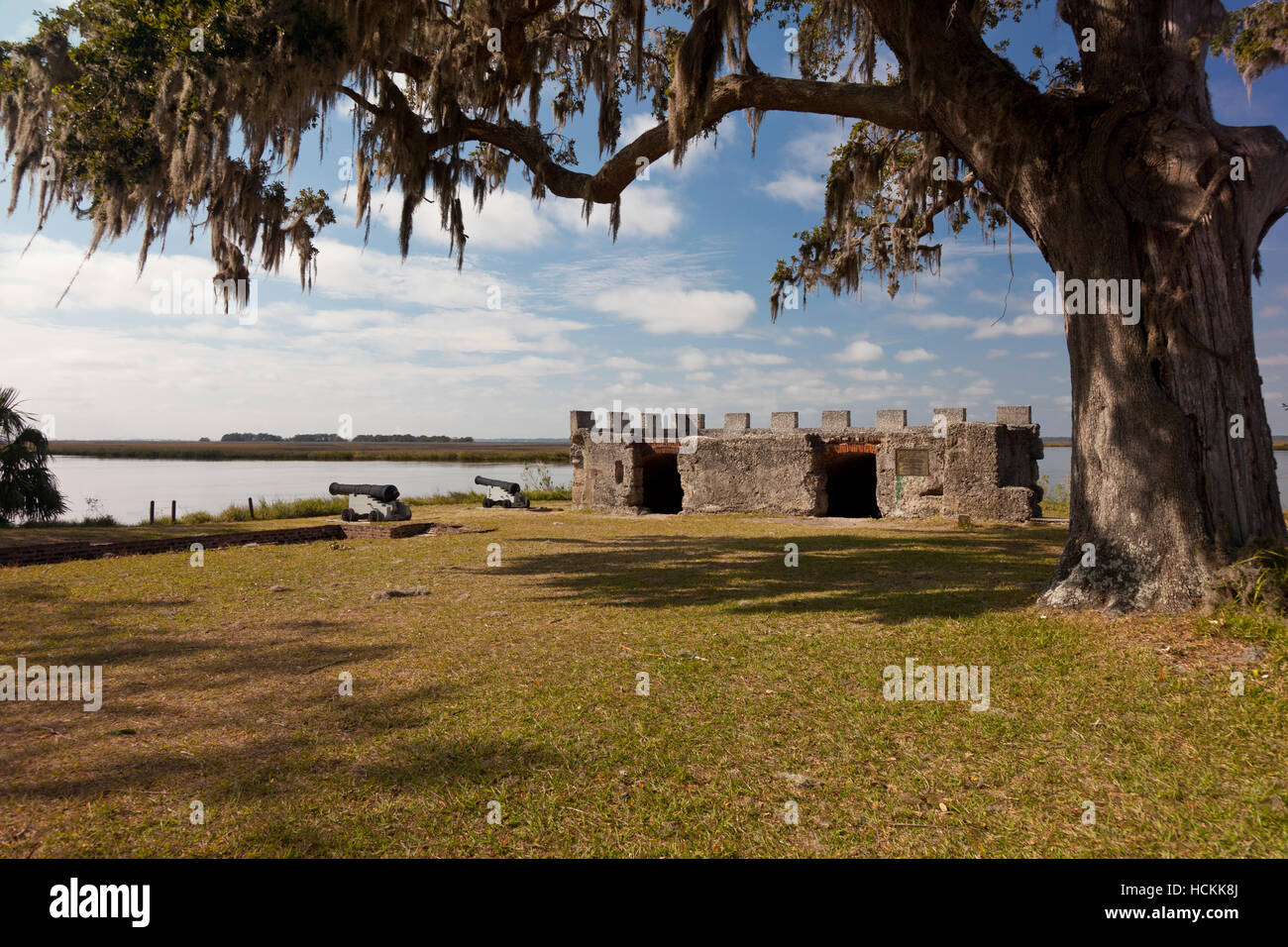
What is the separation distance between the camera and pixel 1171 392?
625 centimetres

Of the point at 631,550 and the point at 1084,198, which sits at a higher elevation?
the point at 1084,198

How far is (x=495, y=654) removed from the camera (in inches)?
233

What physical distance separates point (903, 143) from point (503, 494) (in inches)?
666

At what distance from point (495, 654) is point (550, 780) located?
2512mm

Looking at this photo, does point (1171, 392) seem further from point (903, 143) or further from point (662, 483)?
point (662, 483)

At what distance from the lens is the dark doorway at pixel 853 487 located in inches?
869

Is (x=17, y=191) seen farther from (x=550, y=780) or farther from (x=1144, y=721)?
(x=1144, y=721)

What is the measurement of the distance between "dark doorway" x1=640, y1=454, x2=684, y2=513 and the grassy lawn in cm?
1468

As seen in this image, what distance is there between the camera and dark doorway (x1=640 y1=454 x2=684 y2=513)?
905 inches

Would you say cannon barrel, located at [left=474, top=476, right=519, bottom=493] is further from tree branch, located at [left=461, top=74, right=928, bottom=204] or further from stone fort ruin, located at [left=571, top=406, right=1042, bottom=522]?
tree branch, located at [left=461, top=74, right=928, bottom=204]

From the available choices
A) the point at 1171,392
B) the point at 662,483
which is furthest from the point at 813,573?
the point at 662,483

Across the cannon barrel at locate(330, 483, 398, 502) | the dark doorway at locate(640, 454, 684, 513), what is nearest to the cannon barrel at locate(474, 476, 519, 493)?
the dark doorway at locate(640, 454, 684, 513)
